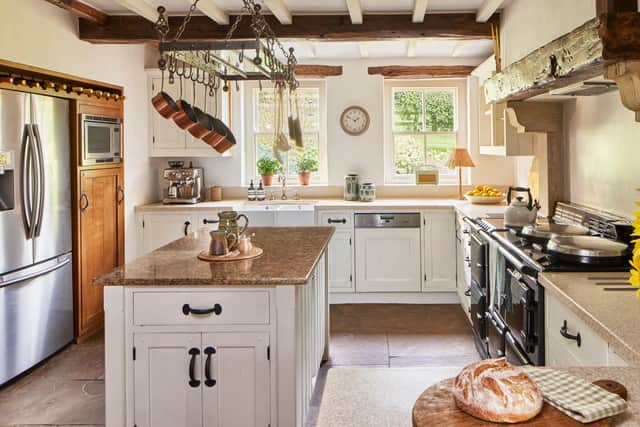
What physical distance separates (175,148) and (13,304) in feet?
8.30

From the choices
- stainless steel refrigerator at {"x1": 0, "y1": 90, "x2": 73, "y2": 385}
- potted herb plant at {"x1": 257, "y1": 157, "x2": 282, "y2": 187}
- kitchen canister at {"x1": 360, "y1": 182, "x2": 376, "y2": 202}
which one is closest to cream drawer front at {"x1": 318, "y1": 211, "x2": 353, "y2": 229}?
kitchen canister at {"x1": 360, "y1": 182, "x2": 376, "y2": 202}

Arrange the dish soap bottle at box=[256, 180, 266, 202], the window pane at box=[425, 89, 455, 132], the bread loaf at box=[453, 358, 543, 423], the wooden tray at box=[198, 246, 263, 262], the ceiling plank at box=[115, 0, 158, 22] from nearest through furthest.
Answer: the bread loaf at box=[453, 358, 543, 423] < the wooden tray at box=[198, 246, 263, 262] < the ceiling plank at box=[115, 0, 158, 22] < the dish soap bottle at box=[256, 180, 266, 202] < the window pane at box=[425, 89, 455, 132]

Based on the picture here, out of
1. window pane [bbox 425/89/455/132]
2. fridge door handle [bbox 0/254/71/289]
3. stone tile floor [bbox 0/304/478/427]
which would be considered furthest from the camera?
window pane [bbox 425/89/455/132]

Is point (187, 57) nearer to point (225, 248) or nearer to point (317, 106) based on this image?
point (225, 248)

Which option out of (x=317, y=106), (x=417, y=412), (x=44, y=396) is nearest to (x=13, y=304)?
(x=44, y=396)

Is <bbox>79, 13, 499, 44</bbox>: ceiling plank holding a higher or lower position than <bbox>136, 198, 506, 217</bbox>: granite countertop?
higher

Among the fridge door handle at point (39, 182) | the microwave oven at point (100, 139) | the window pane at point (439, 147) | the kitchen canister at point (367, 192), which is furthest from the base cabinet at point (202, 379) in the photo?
the window pane at point (439, 147)

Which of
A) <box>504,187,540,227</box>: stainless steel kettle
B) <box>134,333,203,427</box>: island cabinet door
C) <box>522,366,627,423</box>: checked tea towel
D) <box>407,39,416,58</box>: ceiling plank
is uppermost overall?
<box>407,39,416,58</box>: ceiling plank

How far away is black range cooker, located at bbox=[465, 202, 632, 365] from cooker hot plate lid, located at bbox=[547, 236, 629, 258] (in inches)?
0.9

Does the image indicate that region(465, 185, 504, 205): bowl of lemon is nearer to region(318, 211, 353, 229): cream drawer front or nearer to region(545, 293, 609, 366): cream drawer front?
region(318, 211, 353, 229): cream drawer front

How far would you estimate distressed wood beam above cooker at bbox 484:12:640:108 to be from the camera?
1.76 metres

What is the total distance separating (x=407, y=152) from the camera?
240 inches

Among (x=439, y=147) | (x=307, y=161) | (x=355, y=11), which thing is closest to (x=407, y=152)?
(x=439, y=147)

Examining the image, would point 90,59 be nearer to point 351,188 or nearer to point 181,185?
point 181,185
